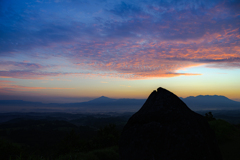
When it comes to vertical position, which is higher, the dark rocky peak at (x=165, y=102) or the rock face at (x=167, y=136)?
the dark rocky peak at (x=165, y=102)

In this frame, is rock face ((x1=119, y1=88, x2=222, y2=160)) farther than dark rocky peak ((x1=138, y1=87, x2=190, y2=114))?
No

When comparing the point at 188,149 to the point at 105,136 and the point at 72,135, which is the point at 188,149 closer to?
the point at 105,136

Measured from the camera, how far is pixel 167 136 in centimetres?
450

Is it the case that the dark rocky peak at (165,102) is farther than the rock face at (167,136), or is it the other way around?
the dark rocky peak at (165,102)

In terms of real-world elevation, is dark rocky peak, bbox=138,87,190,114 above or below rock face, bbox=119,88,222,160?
above

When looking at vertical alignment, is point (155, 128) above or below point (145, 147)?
above

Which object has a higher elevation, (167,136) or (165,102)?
(165,102)

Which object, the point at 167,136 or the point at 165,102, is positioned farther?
the point at 165,102

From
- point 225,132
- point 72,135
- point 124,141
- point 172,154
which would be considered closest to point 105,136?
point 72,135

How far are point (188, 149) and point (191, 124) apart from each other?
845mm

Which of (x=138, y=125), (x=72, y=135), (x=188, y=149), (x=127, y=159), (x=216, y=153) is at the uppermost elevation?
(x=138, y=125)

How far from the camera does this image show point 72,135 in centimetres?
2392

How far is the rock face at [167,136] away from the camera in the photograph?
4.12 meters

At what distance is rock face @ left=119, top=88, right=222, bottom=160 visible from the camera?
4.12 meters
